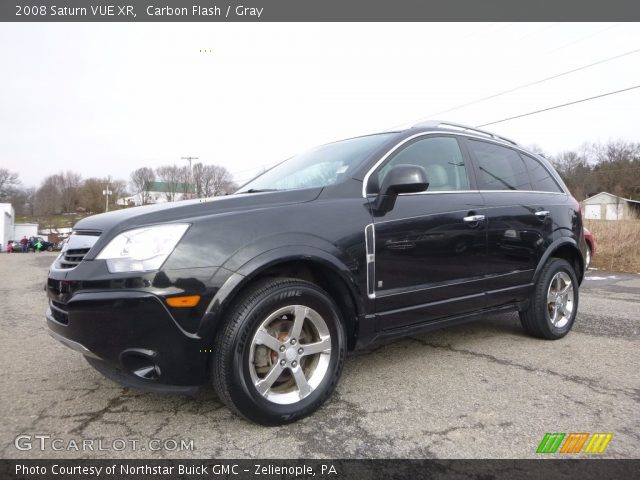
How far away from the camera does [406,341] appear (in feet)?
12.5

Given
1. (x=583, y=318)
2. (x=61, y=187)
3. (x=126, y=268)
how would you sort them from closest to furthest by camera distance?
(x=126, y=268), (x=583, y=318), (x=61, y=187)

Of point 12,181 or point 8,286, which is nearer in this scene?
point 8,286

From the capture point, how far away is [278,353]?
2.26 meters

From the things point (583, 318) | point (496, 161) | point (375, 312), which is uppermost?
point (496, 161)

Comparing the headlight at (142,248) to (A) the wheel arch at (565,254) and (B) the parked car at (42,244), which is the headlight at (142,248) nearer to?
(A) the wheel arch at (565,254)

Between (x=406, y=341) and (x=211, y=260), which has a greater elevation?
(x=211, y=260)

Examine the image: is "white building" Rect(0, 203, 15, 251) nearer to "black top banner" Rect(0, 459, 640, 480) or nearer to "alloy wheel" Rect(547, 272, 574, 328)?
"black top banner" Rect(0, 459, 640, 480)

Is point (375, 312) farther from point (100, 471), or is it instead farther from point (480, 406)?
point (100, 471)

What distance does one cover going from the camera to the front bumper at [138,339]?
1977mm

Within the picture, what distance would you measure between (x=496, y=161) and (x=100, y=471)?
3574 mm

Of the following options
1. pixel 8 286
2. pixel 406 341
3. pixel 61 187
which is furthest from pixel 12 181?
pixel 406 341

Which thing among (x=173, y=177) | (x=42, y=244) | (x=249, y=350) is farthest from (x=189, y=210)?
(x=173, y=177)

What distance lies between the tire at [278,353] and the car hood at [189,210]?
461 mm

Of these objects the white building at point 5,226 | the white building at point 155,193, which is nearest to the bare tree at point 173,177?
the white building at point 155,193
